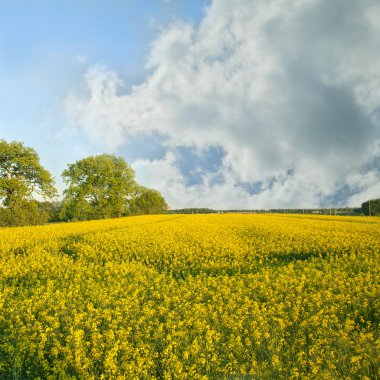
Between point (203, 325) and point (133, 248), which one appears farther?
point (133, 248)

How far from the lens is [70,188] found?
5778 cm

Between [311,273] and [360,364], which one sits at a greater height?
[311,273]

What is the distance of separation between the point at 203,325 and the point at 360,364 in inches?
102

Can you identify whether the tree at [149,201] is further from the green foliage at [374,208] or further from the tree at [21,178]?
the green foliage at [374,208]

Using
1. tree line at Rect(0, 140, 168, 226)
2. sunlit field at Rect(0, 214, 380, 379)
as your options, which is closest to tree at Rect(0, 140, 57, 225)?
tree line at Rect(0, 140, 168, 226)

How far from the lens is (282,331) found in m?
6.10

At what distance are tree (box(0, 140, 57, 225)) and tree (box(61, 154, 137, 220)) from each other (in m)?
10.3

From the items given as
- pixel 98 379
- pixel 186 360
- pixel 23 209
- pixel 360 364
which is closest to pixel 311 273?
pixel 360 364

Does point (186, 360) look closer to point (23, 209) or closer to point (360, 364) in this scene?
point (360, 364)

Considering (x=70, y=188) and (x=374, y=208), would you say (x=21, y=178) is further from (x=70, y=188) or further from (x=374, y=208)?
(x=374, y=208)

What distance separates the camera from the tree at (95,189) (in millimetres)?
57594

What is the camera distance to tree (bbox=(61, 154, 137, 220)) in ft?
189

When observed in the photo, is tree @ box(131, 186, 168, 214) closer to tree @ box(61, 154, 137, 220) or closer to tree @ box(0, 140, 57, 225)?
tree @ box(61, 154, 137, 220)

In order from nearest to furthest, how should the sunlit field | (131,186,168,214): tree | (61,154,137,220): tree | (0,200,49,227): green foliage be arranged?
the sunlit field
(0,200,49,227): green foliage
(61,154,137,220): tree
(131,186,168,214): tree
